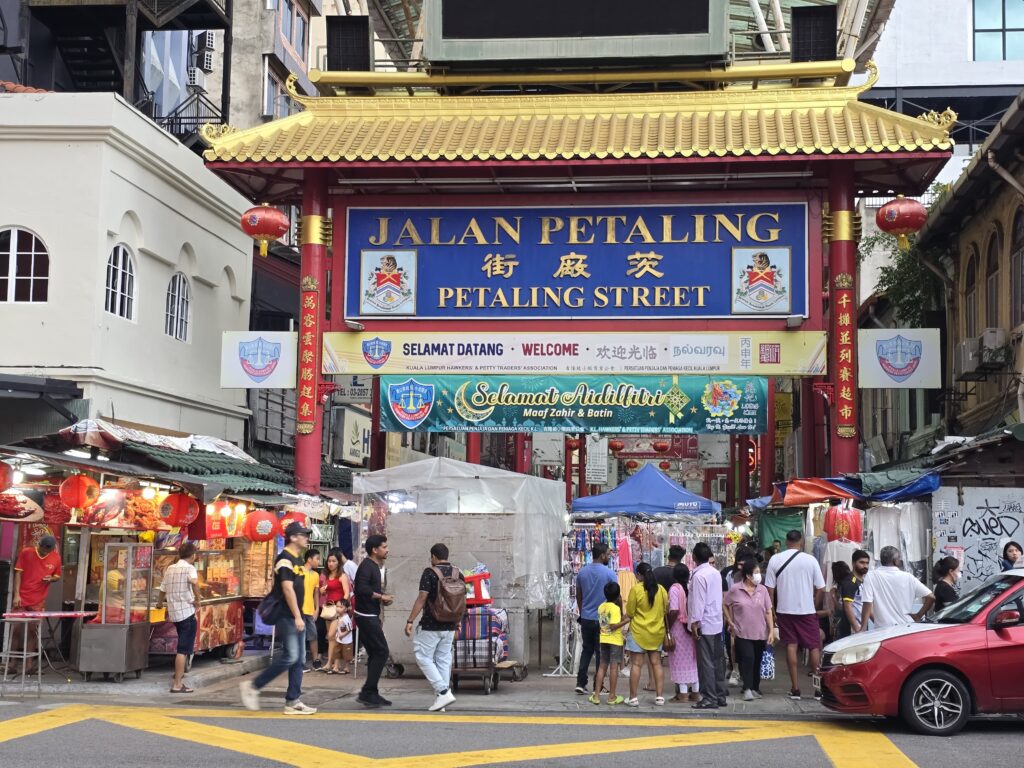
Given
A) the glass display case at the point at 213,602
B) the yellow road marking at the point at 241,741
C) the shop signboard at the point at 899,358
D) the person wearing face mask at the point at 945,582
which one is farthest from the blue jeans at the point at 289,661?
the shop signboard at the point at 899,358

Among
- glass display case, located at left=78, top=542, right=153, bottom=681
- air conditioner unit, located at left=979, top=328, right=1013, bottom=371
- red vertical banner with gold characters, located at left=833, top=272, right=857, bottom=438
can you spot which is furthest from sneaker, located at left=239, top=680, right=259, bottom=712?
air conditioner unit, located at left=979, top=328, right=1013, bottom=371

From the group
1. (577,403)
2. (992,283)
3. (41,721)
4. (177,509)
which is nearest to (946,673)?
(41,721)

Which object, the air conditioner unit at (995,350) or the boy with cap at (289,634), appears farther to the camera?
the air conditioner unit at (995,350)

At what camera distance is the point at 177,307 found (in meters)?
24.3

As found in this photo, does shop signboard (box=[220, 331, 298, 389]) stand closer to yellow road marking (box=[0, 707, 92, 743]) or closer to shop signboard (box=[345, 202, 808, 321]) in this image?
shop signboard (box=[345, 202, 808, 321])

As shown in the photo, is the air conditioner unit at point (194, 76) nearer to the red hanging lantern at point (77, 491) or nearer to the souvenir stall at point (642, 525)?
the souvenir stall at point (642, 525)

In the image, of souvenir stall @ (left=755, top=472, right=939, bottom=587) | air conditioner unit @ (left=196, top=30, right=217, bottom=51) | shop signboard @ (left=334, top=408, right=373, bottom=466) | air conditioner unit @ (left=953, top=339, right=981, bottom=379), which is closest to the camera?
souvenir stall @ (left=755, top=472, right=939, bottom=587)

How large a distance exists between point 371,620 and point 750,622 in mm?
4394

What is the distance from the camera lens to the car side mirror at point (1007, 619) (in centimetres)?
1188

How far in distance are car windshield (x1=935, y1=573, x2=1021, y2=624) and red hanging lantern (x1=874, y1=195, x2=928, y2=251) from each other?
913 centimetres

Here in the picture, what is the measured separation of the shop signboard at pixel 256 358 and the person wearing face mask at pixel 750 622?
9.75 meters

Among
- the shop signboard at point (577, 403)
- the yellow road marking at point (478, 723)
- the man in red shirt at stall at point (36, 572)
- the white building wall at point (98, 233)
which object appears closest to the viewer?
the yellow road marking at point (478, 723)

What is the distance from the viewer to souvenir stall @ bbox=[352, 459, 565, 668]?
16781 millimetres

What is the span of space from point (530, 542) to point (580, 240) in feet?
20.0
